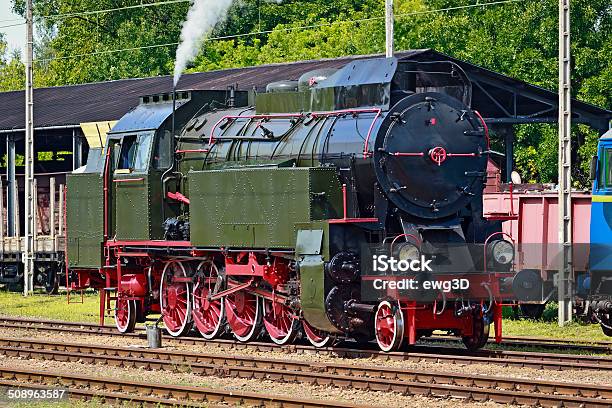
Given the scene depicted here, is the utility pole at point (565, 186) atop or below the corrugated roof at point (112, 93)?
below

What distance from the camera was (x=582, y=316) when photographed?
22.1 m

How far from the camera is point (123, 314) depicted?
20906 mm

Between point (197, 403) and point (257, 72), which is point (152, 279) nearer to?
point (197, 403)

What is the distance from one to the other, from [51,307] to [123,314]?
759 centimetres

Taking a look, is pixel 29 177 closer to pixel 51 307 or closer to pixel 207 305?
pixel 51 307

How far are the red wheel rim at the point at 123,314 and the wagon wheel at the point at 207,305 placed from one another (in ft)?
5.76

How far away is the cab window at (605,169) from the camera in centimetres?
1883

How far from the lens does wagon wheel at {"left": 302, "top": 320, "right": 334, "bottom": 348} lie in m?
17.5

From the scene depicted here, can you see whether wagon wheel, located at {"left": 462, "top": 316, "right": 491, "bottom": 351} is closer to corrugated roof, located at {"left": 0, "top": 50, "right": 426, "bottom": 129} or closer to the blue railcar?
the blue railcar

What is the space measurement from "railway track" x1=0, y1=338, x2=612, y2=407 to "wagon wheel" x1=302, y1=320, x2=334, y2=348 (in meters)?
1.62

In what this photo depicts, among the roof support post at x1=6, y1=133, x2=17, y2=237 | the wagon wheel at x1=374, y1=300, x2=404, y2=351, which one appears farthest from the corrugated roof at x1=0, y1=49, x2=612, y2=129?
the wagon wheel at x1=374, y1=300, x2=404, y2=351

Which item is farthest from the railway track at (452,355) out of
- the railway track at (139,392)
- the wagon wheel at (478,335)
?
the railway track at (139,392)

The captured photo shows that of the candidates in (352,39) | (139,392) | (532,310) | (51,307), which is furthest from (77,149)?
(352,39)

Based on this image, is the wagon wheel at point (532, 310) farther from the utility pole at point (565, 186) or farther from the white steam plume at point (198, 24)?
the white steam plume at point (198, 24)
